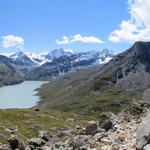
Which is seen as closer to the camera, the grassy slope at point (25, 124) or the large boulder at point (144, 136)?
the large boulder at point (144, 136)

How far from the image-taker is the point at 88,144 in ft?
52.3

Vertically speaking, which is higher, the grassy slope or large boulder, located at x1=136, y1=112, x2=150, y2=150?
large boulder, located at x1=136, y1=112, x2=150, y2=150

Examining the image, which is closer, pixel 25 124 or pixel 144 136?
pixel 144 136

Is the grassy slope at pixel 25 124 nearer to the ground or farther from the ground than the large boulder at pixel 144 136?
nearer to the ground

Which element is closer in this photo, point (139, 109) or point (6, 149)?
point (6, 149)

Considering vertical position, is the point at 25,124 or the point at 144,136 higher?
the point at 144,136

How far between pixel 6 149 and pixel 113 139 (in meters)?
11.3

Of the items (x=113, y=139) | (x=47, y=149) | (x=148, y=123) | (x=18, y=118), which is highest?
(x=148, y=123)

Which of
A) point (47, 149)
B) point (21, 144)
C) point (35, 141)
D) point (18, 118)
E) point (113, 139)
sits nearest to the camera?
point (113, 139)

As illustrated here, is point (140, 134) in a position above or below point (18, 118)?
above

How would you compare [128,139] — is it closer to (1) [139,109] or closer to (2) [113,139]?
(2) [113,139]

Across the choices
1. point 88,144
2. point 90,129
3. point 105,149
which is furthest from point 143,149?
point 90,129

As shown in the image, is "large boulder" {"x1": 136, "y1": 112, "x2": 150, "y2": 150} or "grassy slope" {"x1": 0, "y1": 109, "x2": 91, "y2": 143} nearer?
"large boulder" {"x1": 136, "y1": 112, "x2": 150, "y2": 150}

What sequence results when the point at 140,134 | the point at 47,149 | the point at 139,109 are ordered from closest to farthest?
the point at 140,134
the point at 47,149
the point at 139,109
